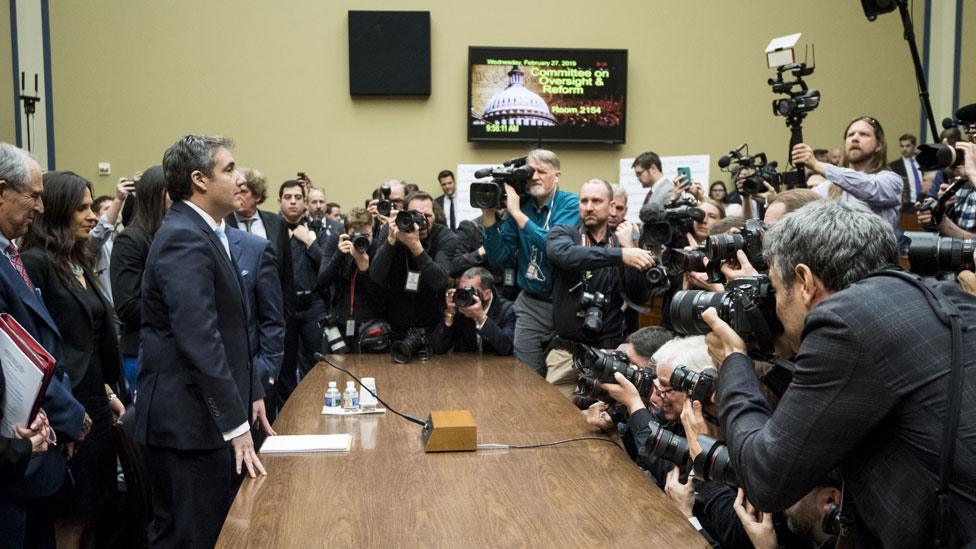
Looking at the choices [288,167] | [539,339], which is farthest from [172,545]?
[288,167]

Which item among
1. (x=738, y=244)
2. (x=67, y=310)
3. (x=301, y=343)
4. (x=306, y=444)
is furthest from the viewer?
(x=301, y=343)

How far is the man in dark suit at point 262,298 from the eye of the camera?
3248mm

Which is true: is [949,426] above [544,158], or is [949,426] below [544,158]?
below

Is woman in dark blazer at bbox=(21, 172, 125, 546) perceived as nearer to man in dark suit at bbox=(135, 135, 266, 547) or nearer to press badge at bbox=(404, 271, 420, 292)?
man in dark suit at bbox=(135, 135, 266, 547)

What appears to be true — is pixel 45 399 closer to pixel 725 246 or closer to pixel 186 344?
pixel 186 344

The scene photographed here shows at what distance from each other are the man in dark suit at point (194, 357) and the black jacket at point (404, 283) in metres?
1.46

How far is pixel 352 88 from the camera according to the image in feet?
27.2

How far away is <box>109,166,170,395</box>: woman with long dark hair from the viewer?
10.7ft

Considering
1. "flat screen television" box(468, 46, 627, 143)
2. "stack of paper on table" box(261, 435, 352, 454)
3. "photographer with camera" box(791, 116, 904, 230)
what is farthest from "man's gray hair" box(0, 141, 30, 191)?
"flat screen television" box(468, 46, 627, 143)

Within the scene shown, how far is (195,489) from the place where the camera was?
7.45ft

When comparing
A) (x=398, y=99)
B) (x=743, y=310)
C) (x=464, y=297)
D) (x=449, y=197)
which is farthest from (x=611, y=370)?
(x=398, y=99)

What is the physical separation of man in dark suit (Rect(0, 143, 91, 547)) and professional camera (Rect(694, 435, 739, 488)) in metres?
1.56

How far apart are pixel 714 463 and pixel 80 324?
191 cm

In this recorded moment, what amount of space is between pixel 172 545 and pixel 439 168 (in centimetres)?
645
